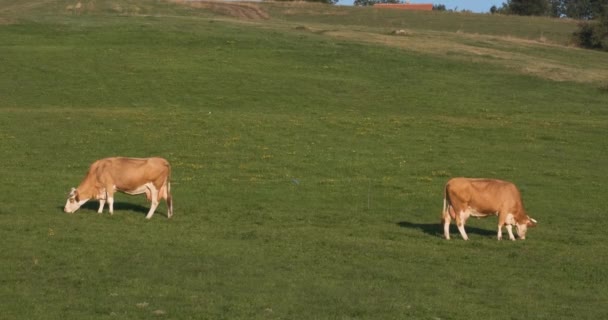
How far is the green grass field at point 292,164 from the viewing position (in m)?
16.7

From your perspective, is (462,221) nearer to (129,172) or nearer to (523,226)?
(523,226)

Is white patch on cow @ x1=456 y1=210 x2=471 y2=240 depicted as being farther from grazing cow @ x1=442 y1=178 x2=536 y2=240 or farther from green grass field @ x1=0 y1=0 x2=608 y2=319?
green grass field @ x1=0 y1=0 x2=608 y2=319

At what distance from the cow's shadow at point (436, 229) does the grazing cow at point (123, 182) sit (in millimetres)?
5659

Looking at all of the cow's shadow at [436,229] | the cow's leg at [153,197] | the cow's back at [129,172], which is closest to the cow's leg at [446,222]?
the cow's shadow at [436,229]

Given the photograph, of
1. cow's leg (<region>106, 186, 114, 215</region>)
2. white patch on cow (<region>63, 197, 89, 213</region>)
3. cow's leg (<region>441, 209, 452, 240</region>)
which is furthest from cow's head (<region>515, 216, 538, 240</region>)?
white patch on cow (<region>63, 197, 89, 213</region>)

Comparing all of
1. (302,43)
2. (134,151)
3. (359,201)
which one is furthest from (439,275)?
(302,43)

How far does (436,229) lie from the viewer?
24172mm

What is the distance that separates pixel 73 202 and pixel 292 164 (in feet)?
38.7

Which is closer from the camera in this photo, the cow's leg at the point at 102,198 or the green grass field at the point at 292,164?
the green grass field at the point at 292,164

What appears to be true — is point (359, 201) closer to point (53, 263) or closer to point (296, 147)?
point (296, 147)

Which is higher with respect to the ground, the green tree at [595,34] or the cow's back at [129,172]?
the cow's back at [129,172]

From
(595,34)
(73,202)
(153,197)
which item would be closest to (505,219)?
(153,197)

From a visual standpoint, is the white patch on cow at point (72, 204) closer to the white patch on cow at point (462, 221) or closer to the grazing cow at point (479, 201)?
the grazing cow at point (479, 201)

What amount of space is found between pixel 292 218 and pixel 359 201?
3.84m
